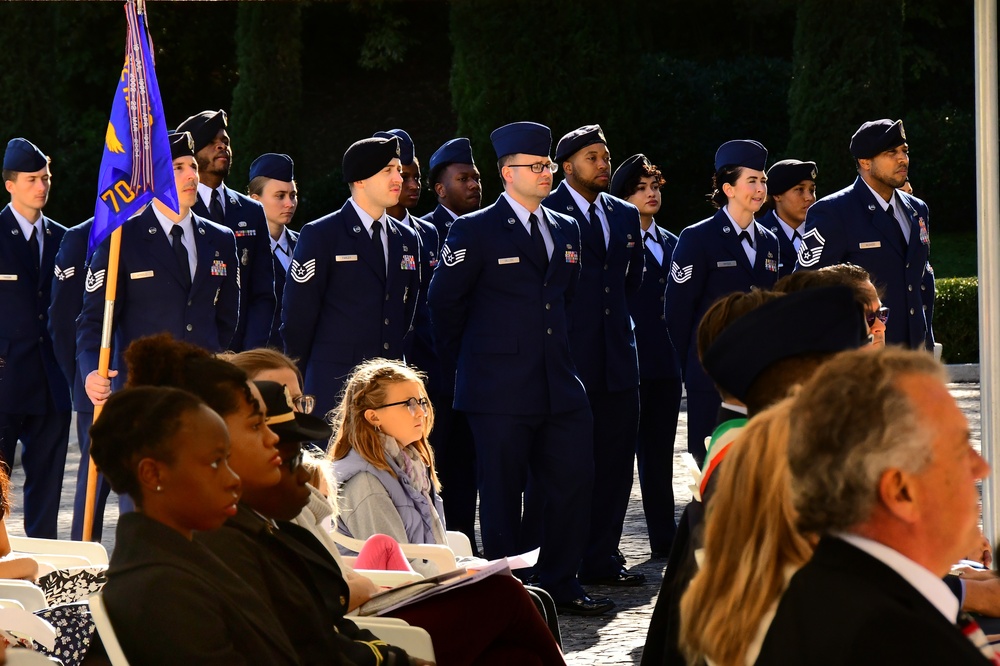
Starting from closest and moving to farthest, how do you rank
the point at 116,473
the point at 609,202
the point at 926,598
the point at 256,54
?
the point at 926,598, the point at 116,473, the point at 609,202, the point at 256,54

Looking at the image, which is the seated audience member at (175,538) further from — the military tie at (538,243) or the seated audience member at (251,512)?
the military tie at (538,243)

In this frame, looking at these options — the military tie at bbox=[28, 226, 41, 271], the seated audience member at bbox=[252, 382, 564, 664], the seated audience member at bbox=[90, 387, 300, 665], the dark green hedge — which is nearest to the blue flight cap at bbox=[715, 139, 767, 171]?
the military tie at bbox=[28, 226, 41, 271]

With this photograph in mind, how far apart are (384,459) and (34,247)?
12.0ft

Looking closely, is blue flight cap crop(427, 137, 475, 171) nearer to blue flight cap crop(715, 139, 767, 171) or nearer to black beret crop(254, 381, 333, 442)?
blue flight cap crop(715, 139, 767, 171)

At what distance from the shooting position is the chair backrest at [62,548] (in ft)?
15.7

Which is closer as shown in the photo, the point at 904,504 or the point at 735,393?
the point at 904,504

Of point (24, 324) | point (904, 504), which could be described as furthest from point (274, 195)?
point (904, 504)

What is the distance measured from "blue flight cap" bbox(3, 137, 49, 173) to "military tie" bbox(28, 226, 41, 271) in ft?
1.07

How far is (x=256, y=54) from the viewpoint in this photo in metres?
23.9

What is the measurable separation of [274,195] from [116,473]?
6157mm

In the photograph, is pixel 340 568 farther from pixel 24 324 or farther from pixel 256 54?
pixel 256 54

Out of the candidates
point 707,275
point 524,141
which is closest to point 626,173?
point 707,275

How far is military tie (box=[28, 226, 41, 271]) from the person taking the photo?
8062 mm

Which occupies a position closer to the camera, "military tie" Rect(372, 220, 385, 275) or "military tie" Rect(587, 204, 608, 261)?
"military tie" Rect(372, 220, 385, 275)
